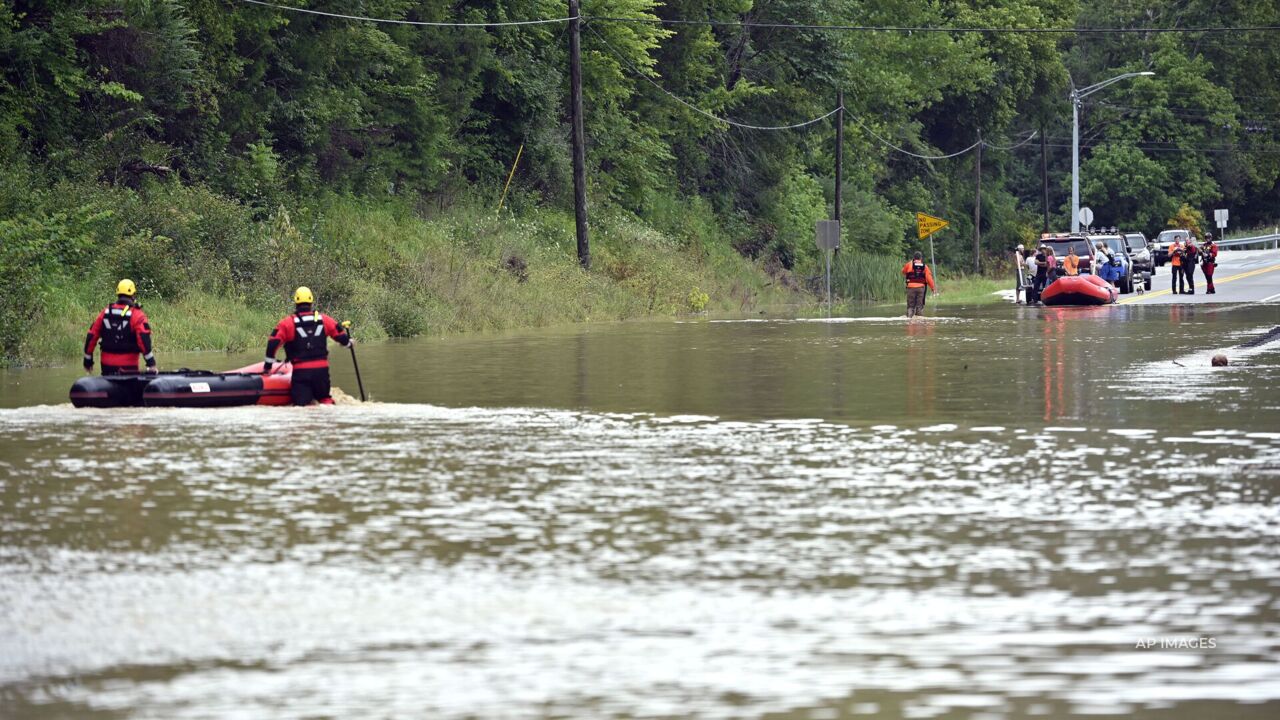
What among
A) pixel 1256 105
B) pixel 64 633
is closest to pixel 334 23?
pixel 64 633

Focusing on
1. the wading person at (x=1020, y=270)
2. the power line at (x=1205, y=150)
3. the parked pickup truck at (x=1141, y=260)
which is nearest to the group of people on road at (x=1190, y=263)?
the parked pickup truck at (x=1141, y=260)

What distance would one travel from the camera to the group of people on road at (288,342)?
21.2 metres

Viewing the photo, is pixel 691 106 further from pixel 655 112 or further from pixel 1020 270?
pixel 1020 270

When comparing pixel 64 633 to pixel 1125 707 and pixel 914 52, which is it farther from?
pixel 914 52

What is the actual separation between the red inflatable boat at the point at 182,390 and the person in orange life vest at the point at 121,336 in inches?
28.0

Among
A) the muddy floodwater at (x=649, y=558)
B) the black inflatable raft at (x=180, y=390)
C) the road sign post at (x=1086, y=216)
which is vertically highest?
the road sign post at (x=1086, y=216)

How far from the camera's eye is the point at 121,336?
22375 mm

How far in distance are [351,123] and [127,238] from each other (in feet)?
39.7

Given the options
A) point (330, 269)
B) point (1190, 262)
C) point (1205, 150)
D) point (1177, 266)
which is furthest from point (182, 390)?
point (1205, 150)

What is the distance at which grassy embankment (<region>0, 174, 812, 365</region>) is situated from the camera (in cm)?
3388

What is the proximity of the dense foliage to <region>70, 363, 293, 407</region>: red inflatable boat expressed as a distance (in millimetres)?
11700

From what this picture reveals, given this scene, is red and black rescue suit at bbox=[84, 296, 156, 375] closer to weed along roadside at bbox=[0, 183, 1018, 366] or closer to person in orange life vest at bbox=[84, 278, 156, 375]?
person in orange life vest at bbox=[84, 278, 156, 375]

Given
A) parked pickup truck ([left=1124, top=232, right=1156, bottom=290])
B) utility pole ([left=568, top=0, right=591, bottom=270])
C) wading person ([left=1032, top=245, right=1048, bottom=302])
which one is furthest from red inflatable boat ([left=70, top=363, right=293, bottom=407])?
parked pickup truck ([left=1124, top=232, right=1156, bottom=290])

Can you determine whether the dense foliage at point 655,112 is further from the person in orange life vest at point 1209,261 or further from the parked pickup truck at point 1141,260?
the person in orange life vest at point 1209,261
